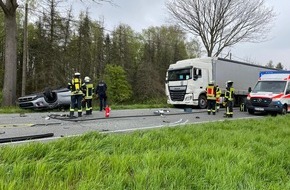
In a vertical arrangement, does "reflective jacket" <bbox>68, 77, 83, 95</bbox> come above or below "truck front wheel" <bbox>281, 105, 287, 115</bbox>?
above

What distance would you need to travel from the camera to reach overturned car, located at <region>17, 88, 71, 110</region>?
1291 cm

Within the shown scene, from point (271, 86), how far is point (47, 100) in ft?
38.0

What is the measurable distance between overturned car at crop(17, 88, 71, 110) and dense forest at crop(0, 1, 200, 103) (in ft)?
27.9

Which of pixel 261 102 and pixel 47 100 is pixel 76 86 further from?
pixel 261 102

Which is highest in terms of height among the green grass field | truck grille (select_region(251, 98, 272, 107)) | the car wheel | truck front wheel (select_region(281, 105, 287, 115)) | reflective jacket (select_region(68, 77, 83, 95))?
reflective jacket (select_region(68, 77, 83, 95))

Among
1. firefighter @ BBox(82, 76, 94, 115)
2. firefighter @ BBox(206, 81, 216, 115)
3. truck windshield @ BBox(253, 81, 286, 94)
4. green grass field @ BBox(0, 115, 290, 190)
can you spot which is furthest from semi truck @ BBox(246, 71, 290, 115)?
green grass field @ BBox(0, 115, 290, 190)

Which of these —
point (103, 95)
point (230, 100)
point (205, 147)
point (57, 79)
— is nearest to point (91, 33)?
point (57, 79)

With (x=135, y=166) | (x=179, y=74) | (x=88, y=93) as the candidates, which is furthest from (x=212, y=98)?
(x=135, y=166)

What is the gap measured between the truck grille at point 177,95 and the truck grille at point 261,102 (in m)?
4.34

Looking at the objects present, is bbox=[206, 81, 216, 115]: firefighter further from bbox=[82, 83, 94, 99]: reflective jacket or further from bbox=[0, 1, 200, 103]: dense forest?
bbox=[0, 1, 200, 103]: dense forest

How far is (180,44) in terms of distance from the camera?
1903 inches

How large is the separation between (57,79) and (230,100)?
69.8 feet

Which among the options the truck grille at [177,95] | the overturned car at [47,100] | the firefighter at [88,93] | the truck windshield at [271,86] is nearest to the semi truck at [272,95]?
the truck windshield at [271,86]

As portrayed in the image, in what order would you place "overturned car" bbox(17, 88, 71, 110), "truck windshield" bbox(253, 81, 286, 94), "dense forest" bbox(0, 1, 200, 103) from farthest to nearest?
1. "dense forest" bbox(0, 1, 200, 103)
2. "truck windshield" bbox(253, 81, 286, 94)
3. "overturned car" bbox(17, 88, 71, 110)
